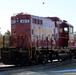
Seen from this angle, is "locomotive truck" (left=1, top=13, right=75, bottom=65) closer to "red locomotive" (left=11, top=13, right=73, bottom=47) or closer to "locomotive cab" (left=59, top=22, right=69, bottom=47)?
"red locomotive" (left=11, top=13, right=73, bottom=47)

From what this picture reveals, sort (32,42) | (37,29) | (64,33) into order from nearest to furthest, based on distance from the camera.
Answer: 1. (32,42)
2. (37,29)
3. (64,33)

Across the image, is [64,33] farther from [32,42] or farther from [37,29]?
[32,42]

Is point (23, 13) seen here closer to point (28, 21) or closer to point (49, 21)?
point (28, 21)

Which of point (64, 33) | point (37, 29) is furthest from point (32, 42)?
point (64, 33)

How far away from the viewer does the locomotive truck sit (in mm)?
19625

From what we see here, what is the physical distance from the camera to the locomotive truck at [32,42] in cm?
1962

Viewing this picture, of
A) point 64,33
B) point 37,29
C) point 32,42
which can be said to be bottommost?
point 32,42

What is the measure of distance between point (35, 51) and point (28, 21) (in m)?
2.53

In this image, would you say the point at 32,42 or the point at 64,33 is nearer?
the point at 32,42

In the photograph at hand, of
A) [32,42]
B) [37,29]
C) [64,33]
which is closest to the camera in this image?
[32,42]

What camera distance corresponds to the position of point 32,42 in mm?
20828

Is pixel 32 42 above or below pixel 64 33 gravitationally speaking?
below

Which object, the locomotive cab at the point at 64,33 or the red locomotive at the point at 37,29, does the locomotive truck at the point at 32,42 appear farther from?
the locomotive cab at the point at 64,33

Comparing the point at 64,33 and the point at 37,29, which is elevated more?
the point at 37,29
